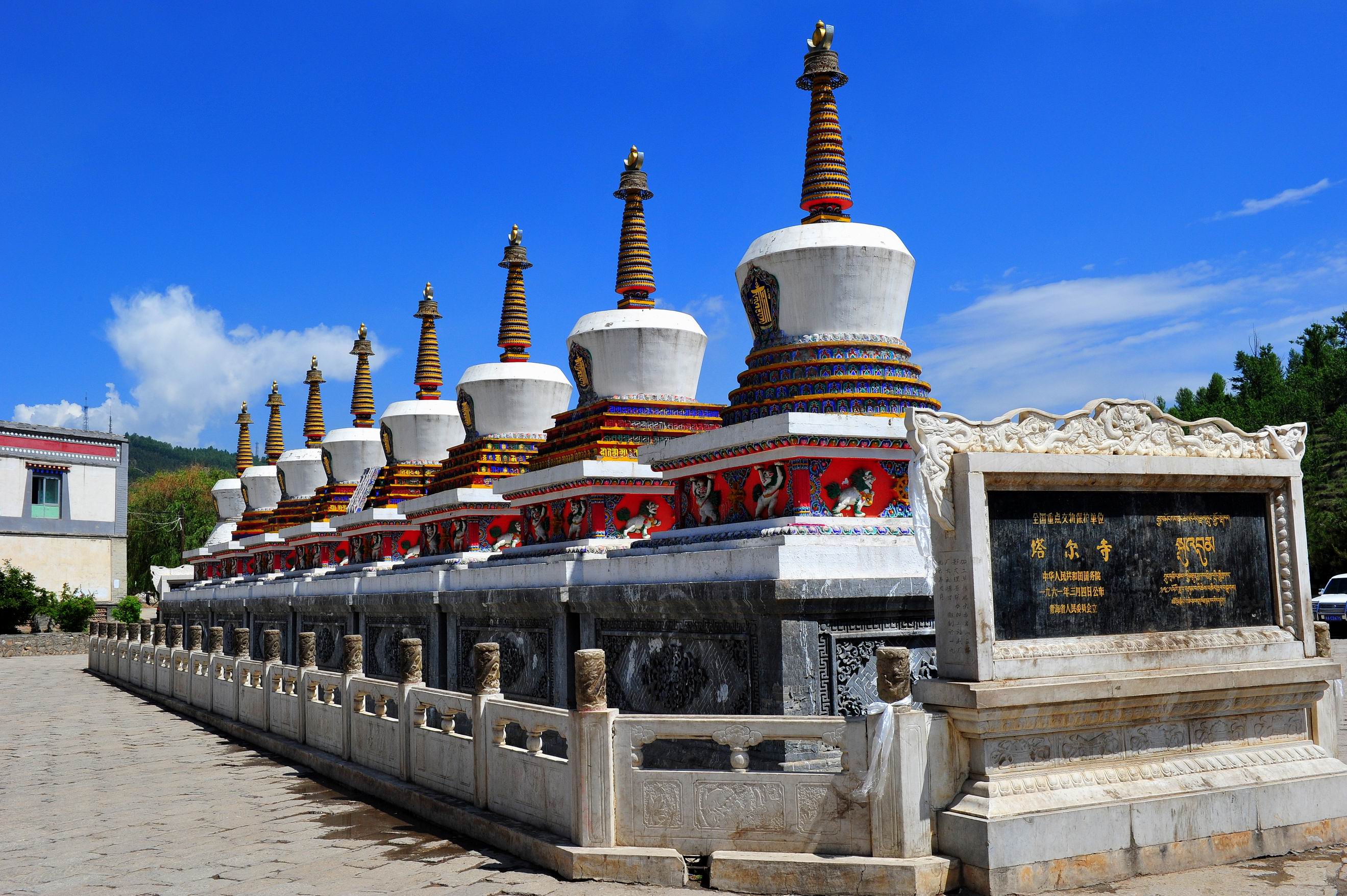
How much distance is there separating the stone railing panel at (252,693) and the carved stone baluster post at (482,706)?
780 cm

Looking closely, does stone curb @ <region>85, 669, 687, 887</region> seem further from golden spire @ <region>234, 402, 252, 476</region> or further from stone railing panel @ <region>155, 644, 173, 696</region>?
golden spire @ <region>234, 402, 252, 476</region>

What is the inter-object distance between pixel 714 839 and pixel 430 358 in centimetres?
2272

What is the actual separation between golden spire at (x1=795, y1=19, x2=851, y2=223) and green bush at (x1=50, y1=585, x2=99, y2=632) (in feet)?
→ 136

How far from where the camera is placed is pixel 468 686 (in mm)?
18797

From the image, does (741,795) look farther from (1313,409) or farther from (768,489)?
(1313,409)

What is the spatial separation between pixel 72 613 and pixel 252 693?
3460 cm

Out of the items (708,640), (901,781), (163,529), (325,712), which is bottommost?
(325,712)

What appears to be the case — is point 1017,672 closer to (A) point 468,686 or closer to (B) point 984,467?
(B) point 984,467

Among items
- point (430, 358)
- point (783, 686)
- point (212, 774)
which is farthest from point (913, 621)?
point (430, 358)

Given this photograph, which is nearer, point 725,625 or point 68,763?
point 725,625

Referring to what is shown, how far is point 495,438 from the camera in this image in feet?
78.0

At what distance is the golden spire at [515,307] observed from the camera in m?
24.9

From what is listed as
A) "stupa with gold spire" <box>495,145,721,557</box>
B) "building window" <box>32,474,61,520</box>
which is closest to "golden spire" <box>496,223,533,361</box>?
Result: "stupa with gold spire" <box>495,145,721,557</box>

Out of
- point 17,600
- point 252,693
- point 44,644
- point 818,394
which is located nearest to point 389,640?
point 252,693
